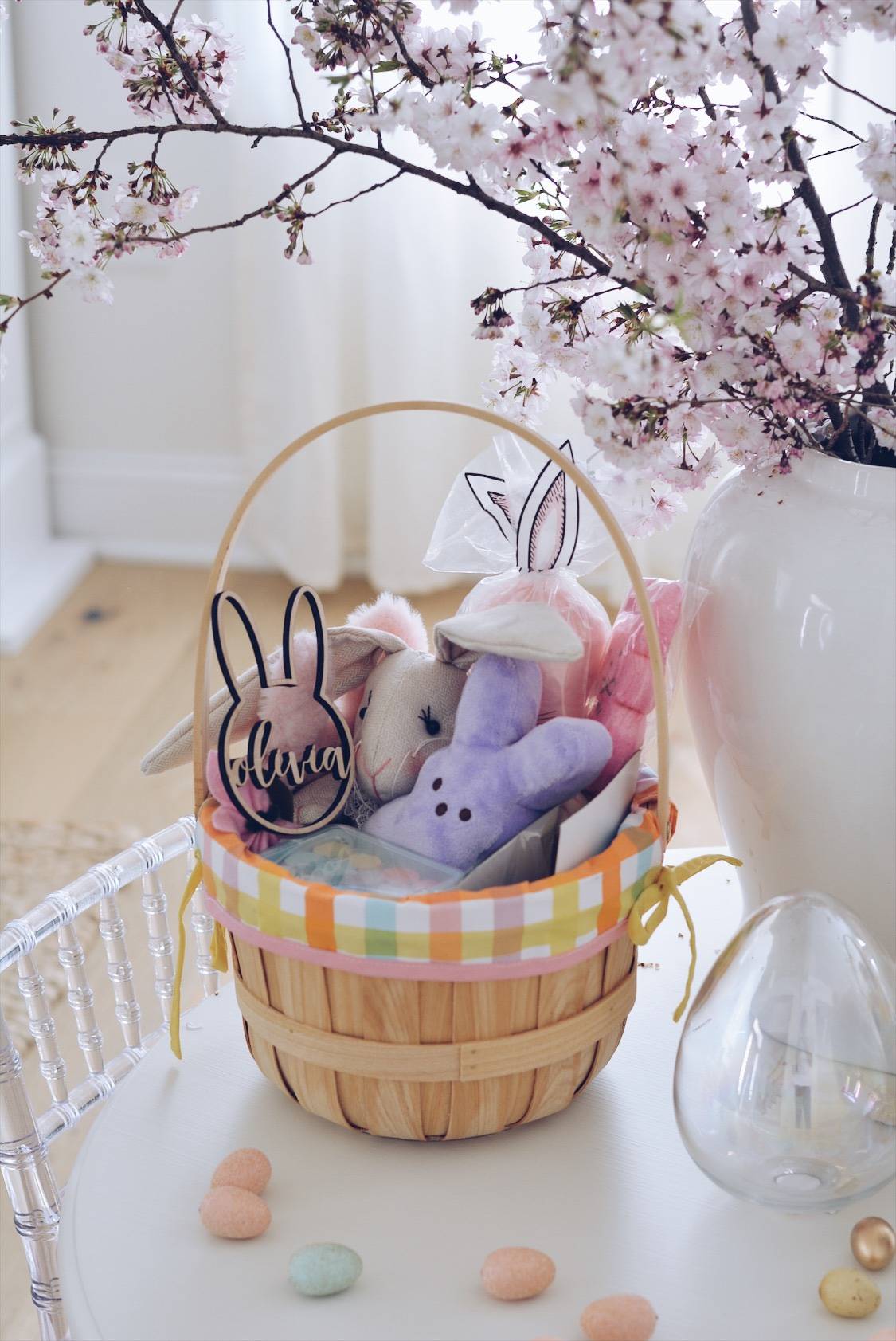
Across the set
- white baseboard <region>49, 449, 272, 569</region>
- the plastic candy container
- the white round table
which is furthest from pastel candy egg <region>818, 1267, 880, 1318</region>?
white baseboard <region>49, 449, 272, 569</region>

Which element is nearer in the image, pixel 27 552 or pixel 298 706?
pixel 298 706

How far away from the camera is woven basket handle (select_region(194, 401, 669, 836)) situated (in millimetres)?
643

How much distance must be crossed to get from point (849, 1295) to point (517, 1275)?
15 centimetres

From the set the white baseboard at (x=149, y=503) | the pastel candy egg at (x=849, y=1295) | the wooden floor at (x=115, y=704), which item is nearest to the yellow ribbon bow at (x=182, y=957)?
the pastel candy egg at (x=849, y=1295)

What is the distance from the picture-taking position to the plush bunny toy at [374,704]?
2.41 feet

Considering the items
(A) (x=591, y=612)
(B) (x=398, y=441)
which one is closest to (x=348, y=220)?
(B) (x=398, y=441)

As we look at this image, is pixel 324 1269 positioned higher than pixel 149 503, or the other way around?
pixel 324 1269

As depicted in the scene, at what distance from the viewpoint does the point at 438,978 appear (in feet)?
2.04

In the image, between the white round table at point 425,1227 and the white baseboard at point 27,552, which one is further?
the white baseboard at point 27,552

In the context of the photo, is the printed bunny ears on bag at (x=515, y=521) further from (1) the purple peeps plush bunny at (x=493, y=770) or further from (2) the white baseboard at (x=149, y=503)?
(2) the white baseboard at (x=149, y=503)

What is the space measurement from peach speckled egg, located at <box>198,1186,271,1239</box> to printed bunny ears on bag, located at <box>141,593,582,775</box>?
22 centimetres

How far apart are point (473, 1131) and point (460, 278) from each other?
2248 mm

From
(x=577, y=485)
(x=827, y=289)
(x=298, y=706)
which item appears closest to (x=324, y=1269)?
(x=298, y=706)

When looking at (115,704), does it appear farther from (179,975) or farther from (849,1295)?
(849,1295)
